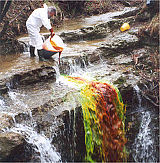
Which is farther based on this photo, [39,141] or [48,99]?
[48,99]

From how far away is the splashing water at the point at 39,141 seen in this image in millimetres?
3424

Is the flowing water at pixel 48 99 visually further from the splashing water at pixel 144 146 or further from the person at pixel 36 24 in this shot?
the person at pixel 36 24

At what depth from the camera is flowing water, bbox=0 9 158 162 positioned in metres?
3.51

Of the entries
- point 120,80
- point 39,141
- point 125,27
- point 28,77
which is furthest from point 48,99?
point 125,27

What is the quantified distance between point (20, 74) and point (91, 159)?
7.88 ft

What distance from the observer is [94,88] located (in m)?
4.28

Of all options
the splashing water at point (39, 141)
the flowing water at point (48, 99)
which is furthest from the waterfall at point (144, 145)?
the splashing water at point (39, 141)

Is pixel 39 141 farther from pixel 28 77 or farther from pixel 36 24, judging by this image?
pixel 36 24

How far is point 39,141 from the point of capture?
11.3ft

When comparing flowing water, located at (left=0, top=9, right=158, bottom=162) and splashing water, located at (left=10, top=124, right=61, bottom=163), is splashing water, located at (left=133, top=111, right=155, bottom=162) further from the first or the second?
splashing water, located at (left=10, top=124, right=61, bottom=163)

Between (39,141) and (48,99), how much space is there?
888 millimetres

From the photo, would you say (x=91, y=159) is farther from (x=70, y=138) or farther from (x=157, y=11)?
(x=157, y=11)

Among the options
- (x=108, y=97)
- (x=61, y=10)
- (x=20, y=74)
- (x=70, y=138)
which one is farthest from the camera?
(x=61, y=10)

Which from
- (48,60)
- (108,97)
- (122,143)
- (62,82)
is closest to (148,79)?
(108,97)
